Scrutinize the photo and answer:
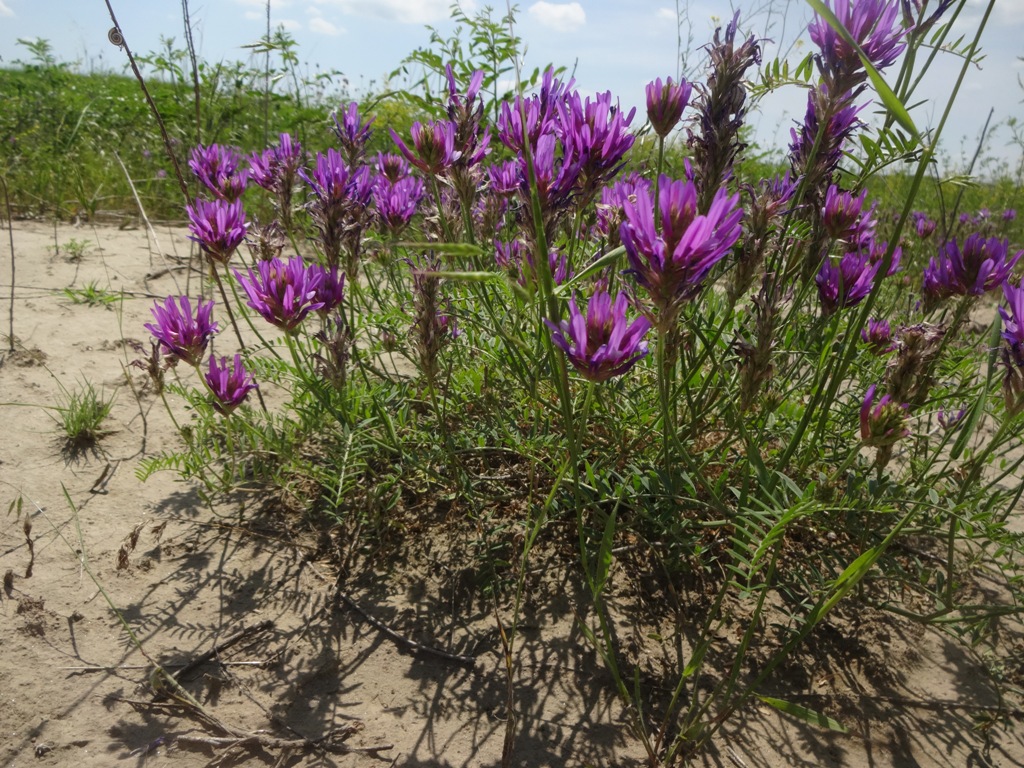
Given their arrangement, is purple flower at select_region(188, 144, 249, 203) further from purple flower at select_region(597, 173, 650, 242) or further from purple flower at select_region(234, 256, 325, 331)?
purple flower at select_region(597, 173, 650, 242)

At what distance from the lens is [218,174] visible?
2443 millimetres

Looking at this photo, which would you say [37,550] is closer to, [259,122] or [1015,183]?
[259,122]

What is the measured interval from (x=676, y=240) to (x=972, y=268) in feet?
3.98

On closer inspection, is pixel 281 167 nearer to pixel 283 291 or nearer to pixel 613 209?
pixel 283 291

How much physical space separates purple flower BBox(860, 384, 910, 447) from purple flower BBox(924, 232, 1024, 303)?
2.26ft

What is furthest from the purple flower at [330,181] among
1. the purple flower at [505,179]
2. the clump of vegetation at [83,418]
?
the clump of vegetation at [83,418]

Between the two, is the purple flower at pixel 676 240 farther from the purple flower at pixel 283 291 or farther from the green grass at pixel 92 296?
the green grass at pixel 92 296

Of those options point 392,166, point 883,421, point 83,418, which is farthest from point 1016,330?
point 83,418

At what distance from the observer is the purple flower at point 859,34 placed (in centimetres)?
138

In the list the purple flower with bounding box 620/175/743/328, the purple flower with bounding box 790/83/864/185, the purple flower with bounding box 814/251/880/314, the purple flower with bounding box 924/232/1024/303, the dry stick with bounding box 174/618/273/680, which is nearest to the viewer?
the purple flower with bounding box 620/175/743/328

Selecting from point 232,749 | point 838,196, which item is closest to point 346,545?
point 232,749

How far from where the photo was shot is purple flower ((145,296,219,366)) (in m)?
1.88

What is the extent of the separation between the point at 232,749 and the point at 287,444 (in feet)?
2.93

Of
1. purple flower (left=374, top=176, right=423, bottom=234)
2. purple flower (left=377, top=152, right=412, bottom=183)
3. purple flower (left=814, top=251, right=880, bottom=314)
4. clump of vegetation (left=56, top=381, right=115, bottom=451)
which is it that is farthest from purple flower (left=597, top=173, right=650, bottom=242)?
clump of vegetation (left=56, top=381, right=115, bottom=451)
